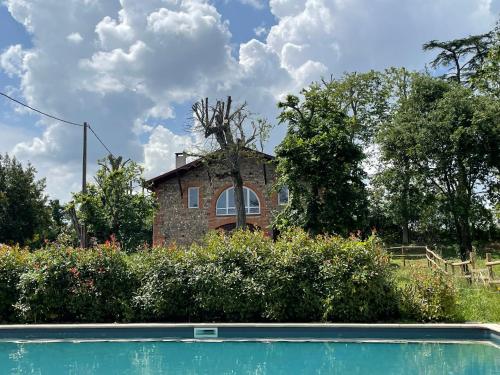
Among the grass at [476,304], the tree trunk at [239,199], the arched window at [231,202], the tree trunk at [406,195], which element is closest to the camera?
the grass at [476,304]

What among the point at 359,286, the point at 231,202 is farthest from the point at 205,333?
the point at 231,202

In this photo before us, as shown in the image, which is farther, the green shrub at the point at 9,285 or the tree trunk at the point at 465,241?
the tree trunk at the point at 465,241

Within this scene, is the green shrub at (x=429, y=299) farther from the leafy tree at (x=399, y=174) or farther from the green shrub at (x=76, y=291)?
the leafy tree at (x=399, y=174)

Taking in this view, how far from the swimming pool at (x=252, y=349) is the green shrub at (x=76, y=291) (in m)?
0.65

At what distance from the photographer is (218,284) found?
9742mm

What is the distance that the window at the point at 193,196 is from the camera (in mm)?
29719

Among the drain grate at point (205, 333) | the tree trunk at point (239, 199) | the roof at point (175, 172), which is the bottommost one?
the drain grate at point (205, 333)

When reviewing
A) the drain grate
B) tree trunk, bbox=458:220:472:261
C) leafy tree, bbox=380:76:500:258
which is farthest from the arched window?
the drain grate

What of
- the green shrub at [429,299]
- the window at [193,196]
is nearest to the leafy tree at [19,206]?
the window at [193,196]

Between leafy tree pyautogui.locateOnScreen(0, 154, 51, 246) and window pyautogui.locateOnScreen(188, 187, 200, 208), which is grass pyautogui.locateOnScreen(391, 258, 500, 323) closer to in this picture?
window pyautogui.locateOnScreen(188, 187, 200, 208)

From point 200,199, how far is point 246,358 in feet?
70.5

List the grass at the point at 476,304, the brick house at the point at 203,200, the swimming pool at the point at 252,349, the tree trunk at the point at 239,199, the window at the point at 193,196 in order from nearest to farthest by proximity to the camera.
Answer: the swimming pool at the point at 252,349 → the grass at the point at 476,304 → the tree trunk at the point at 239,199 → the brick house at the point at 203,200 → the window at the point at 193,196

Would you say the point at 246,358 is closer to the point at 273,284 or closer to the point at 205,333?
the point at 205,333

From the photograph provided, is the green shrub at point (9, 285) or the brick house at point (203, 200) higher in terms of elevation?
the brick house at point (203, 200)
